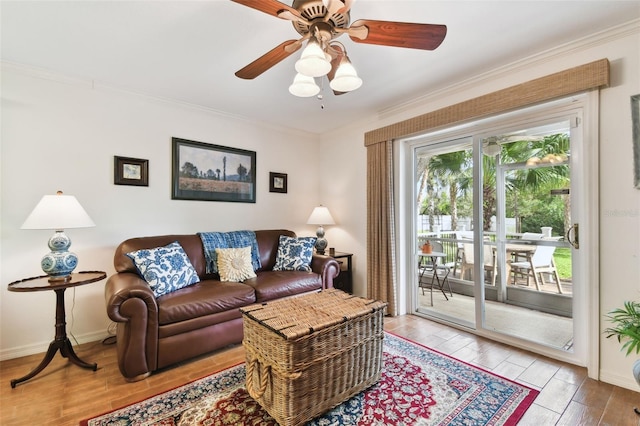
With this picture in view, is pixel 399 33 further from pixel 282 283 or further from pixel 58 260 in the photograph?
pixel 58 260

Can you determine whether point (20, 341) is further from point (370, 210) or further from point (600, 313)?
point (600, 313)

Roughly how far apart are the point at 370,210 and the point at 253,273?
1.61m

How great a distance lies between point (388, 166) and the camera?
3.35m

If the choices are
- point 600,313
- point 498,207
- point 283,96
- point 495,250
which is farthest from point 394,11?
point 600,313

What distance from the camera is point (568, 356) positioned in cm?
223

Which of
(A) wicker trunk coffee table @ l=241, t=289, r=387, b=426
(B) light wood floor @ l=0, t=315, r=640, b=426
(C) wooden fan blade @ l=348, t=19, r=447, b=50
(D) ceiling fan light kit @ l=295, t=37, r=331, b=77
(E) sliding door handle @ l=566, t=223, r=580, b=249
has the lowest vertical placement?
(B) light wood floor @ l=0, t=315, r=640, b=426

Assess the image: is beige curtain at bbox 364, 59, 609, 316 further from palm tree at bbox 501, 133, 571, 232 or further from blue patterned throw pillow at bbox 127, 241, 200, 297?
blue patterned throw pillow at bbox 127, 241, 200, 297

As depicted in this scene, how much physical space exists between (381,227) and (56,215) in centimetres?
302

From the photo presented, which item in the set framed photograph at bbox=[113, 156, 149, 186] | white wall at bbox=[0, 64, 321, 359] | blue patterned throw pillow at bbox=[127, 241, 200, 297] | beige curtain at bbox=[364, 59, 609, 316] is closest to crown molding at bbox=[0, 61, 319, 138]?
white wall at bbox=[0, 64, 321, 359]

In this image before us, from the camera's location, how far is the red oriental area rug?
1617mm

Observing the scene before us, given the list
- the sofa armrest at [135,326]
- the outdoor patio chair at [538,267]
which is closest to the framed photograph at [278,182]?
the sofa armrest at [135,326]

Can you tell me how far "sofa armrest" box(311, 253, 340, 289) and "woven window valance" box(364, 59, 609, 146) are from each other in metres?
1.64

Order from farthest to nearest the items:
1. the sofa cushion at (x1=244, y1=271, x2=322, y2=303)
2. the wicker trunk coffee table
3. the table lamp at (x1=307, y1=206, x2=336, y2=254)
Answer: the table lamp at (x1=307, y1=206, x2=336, y2=254)
the sofa cushion at (x1=244, y1=271, x2=322, y2=303)
the wicker trunk coffee table

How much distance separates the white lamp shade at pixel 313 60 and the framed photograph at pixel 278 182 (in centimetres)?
260
